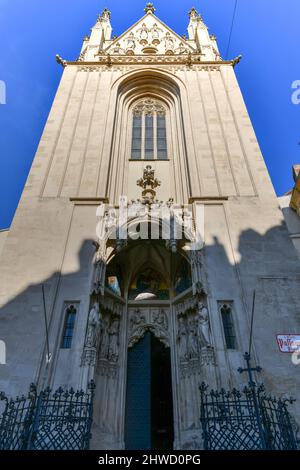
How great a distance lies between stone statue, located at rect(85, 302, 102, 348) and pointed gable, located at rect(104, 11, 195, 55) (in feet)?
62.2

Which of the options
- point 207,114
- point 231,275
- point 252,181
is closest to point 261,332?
point 231,275

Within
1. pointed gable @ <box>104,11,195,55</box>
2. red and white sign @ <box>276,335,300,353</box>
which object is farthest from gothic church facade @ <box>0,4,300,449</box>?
pointed gable @ <box>104,11,195,55</box>

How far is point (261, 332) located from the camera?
9930 millimetres

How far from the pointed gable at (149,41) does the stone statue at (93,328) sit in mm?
18944

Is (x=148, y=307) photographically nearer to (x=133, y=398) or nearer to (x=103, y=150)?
(x=133, y=398)

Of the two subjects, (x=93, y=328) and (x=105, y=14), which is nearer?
(x=93, y=328)

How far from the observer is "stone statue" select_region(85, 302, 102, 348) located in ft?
31.9

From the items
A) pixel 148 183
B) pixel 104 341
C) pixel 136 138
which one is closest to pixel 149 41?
pixel 136 138

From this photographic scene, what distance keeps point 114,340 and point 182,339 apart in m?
2.20

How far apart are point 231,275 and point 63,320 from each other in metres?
5.28

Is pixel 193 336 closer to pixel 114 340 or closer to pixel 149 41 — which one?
pixel 114 340

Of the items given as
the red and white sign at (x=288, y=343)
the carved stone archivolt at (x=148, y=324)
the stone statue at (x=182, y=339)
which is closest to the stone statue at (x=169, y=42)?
the carved stone archivolt at (x=148, y=324)

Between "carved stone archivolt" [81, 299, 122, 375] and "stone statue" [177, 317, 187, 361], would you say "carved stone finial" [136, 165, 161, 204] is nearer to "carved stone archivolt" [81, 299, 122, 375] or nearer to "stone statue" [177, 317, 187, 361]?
"carved stone archivolt" [81, 299, 122, 375]

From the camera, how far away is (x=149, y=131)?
1823 cm
